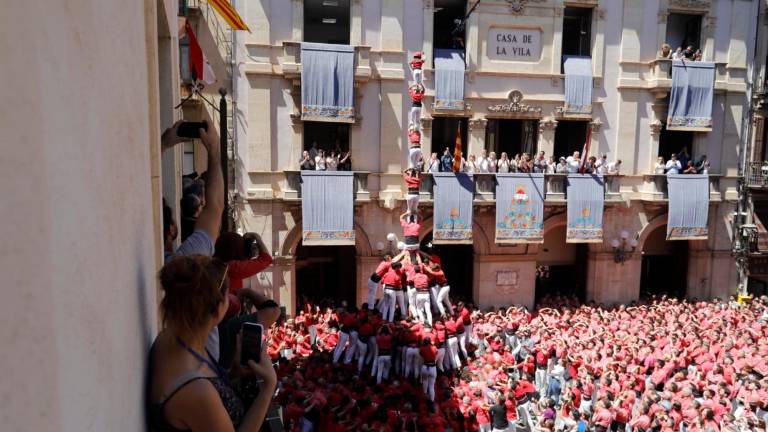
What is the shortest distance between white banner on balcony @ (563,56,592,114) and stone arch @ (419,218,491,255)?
5412mm

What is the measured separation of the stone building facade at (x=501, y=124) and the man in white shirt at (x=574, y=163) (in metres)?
1.02

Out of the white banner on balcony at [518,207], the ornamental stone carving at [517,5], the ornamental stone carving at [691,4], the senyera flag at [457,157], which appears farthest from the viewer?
the ornamental stone carving at [691,4]

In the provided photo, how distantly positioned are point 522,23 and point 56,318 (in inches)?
845

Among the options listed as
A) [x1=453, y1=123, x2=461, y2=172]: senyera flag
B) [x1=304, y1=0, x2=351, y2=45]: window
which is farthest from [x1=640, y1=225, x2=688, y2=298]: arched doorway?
[x1=304, y1=0, x2=351, y2=45]: window

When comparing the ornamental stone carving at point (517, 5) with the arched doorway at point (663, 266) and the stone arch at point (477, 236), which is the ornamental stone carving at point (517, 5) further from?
the arched doorway at point (663, 266)

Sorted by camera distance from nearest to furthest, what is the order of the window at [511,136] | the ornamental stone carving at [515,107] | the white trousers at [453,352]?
the white trousers at [453,352] < the ornamental stone carving at [515,107] < the window at [511,136]

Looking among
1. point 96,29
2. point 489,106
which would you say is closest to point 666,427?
point 96,29

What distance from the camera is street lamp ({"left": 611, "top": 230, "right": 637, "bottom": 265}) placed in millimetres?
21672

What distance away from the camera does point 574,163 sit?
68.2 feet

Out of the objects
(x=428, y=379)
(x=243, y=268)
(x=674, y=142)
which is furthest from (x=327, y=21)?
(x=243, y=268)

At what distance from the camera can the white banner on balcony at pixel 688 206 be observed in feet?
70.0

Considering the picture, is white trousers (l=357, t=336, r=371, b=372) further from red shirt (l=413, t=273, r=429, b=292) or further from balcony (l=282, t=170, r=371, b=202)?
balcony (l=282, t=170, r=371, b=202)

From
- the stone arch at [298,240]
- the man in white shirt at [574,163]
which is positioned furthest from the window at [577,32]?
the stone arch at [298,240]

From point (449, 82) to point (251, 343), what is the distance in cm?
1826
